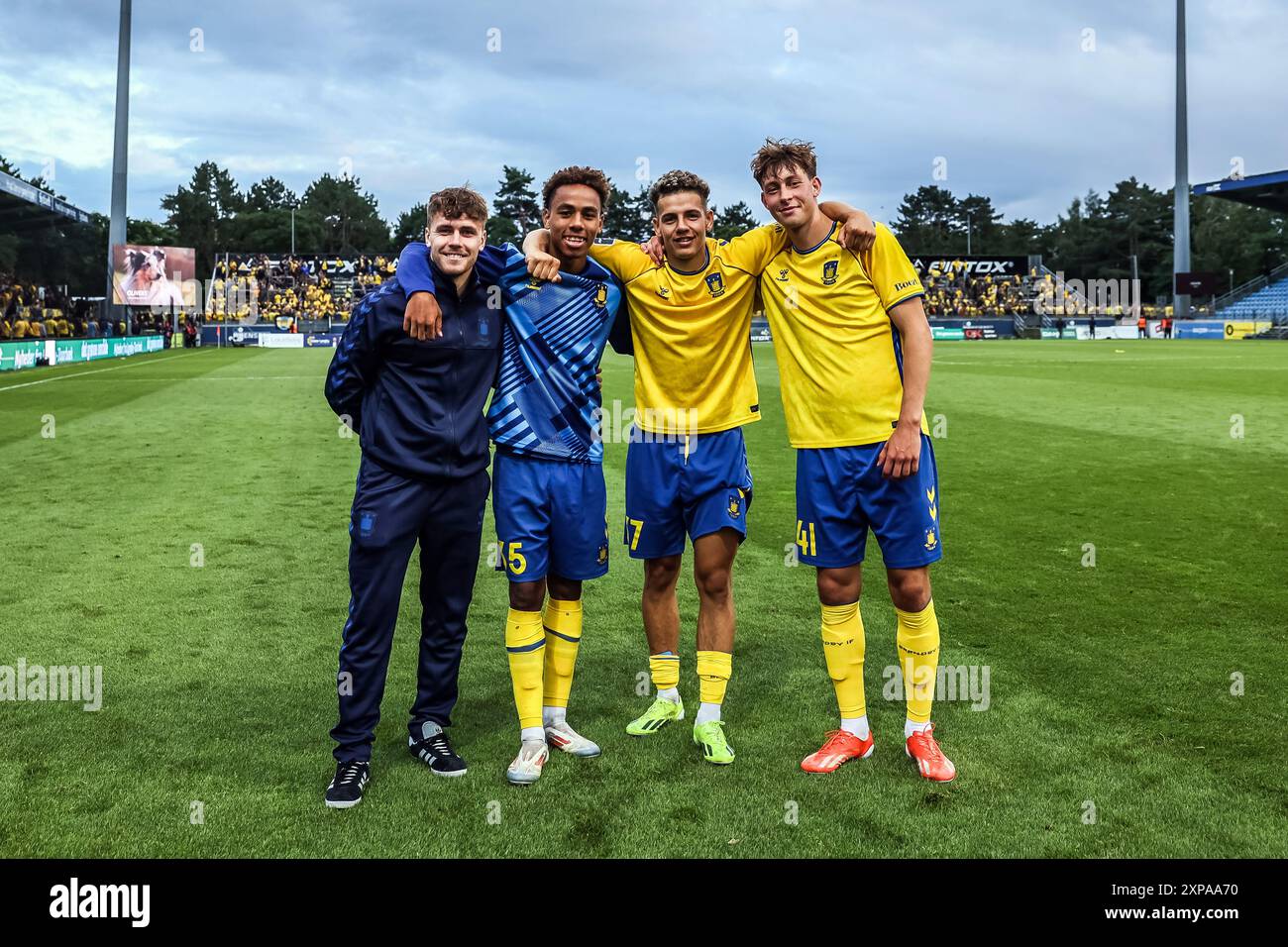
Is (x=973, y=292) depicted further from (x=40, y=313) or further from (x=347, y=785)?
(x=347, y=785)

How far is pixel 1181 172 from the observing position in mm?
62844

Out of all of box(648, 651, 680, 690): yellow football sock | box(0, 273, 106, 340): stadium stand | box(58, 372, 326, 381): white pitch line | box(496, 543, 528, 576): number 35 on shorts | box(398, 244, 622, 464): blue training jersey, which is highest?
box(0, 273, 106, 340): stadium stand

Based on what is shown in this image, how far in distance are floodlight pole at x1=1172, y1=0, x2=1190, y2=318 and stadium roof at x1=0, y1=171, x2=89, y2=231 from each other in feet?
192

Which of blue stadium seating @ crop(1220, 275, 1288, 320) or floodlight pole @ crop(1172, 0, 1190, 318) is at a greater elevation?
floodlight pole @ crop(1172, 0, 1190, 318)

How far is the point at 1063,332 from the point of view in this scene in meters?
58.8

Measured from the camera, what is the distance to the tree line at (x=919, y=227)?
3602 inches

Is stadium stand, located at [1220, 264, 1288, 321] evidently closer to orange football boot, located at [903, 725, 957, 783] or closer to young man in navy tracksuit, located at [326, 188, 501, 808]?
orange football boot, located at [903, 725, 957, 783]

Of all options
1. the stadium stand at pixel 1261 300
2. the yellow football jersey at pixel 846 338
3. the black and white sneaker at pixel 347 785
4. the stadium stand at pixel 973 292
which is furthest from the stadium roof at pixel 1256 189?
the black and white sneaker at pixel 347 785

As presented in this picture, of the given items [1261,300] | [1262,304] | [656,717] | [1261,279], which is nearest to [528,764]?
[656,717]

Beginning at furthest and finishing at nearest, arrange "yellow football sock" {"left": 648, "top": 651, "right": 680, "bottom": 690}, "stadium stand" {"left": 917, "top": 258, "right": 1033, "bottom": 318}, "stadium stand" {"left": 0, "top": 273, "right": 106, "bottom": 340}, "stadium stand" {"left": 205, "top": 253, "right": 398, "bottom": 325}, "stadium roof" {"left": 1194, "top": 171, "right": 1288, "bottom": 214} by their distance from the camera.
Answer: "stadium stand" {"left": 917, "top": 258, "right": 1033, "bottom": 318} → "stadium stand" {"left": 205, "top": 253, "right": 398, "bottom": 325} → "stadium roof" {"left": 1194, "top": 171, "right": 1288, "bottom": 214} → "stadium stand" {"left": 0, "top": 273, "right": 106, "bottom": 340} → "yellow football sock" {"left": 648, "top": 651, "right": 680, "bottom": 690}

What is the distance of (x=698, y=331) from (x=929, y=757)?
68.9 inches

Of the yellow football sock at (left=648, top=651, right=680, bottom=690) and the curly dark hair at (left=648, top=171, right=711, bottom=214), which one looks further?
the yellow football sock at (left=648, top=651, right=680, bottom=690)

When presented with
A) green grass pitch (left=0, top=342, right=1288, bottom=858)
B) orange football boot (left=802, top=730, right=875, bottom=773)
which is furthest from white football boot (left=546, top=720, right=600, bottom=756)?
orange football boot (left=802, top=730, right=875, bottom=773)

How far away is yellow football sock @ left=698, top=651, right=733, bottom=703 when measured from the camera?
12.8 ft
